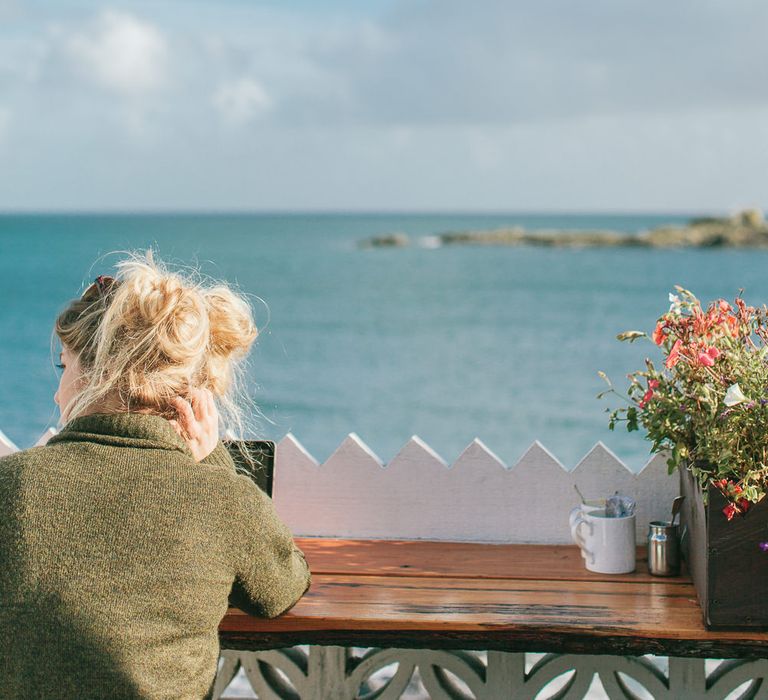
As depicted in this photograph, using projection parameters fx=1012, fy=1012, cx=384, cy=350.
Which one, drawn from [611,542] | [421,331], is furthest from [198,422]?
[421,331]

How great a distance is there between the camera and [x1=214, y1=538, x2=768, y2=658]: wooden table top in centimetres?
215

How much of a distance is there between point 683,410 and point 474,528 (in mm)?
805

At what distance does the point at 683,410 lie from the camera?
7.45 ft

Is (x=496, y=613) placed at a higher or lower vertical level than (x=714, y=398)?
lower

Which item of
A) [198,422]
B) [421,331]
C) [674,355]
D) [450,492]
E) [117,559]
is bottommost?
[421,331]

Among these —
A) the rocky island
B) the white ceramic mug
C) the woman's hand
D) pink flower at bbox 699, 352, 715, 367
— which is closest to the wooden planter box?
pink flower at bbox 699, 352, 715, 367

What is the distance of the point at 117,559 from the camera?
1.78 meters

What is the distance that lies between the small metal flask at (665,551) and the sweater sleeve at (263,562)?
89 cm

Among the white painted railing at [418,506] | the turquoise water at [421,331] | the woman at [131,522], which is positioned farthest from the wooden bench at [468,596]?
the turquoise water at [421,331]

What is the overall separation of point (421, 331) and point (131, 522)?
102 ft

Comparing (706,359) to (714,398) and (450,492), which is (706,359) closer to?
(714,398)

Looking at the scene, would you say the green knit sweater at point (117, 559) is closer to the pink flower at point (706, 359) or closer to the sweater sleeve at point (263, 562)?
the sweater sleeve at point (263, 562)

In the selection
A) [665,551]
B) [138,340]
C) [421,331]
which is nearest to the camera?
[138,340]

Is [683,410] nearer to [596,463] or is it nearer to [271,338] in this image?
[596,463]
